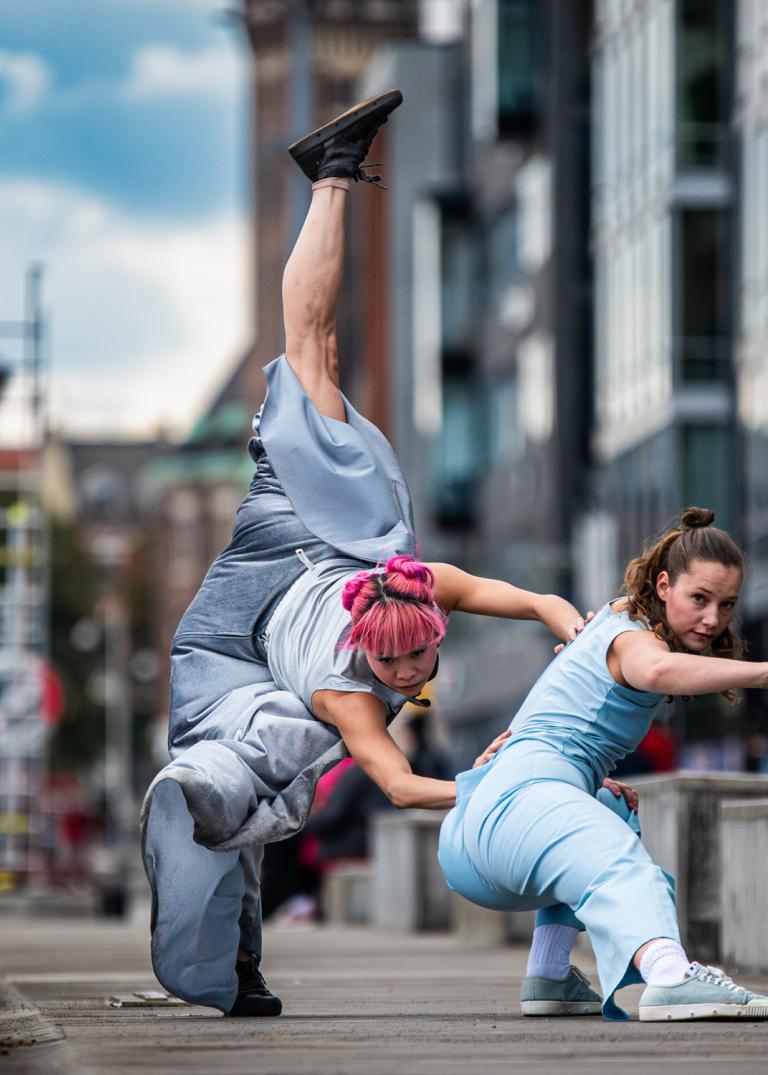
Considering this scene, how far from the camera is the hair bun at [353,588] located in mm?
6043

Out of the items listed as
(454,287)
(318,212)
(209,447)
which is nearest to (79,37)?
(318,212)

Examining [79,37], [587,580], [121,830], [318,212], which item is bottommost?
[121,830]

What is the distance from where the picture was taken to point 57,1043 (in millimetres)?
5004

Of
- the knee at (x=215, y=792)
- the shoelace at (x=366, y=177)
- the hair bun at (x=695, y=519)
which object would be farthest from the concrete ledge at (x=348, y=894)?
the hair bun at (x=695, y=519)

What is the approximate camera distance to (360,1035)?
523cm

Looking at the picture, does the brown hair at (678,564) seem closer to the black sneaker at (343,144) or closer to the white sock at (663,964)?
the white sock at (663,964)

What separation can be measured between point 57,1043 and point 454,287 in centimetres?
4453

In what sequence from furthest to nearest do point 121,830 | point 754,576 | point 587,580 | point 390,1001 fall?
1. point 121,830
2. point 587,580
3. point 754,576
4. point 390,1001

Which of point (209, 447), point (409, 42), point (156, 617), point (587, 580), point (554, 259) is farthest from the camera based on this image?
point (209, 447)

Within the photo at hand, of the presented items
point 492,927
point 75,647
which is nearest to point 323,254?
point 492,927

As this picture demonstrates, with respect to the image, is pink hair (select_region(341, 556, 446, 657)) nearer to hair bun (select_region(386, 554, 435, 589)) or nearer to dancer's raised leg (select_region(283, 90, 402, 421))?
hair bun (select_region(386, 554, 435, 589))

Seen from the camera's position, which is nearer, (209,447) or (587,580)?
(587,580)

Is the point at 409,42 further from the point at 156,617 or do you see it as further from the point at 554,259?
the point at 156,617

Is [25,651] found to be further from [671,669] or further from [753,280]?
[671,669]
